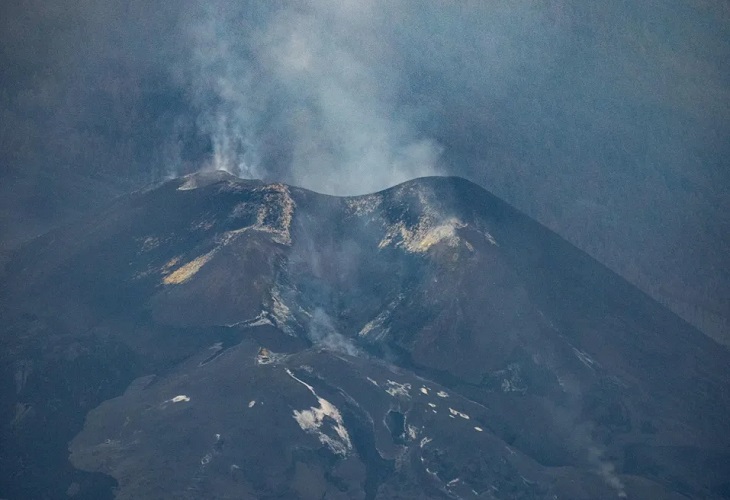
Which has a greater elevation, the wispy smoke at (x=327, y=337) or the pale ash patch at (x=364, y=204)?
the pale ash patch at (x=364, y=204)

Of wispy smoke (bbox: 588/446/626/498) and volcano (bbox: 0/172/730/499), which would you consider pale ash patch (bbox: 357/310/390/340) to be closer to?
volcano (bbox: 0/172/730/499)

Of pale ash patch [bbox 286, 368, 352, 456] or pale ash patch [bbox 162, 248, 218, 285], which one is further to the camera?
pale ash patch [bbox 162, 248, 218, 285]

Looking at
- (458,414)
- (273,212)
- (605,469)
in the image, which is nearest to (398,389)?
(458,414)

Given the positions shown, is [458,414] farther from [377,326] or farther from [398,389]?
[377,326]

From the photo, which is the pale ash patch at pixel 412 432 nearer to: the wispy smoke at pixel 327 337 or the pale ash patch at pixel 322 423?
the pale ash patch at pixel 322 423

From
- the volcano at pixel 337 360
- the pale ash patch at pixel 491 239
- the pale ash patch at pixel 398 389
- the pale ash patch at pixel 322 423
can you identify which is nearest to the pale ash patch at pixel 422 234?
the volcano at pixel 337 360

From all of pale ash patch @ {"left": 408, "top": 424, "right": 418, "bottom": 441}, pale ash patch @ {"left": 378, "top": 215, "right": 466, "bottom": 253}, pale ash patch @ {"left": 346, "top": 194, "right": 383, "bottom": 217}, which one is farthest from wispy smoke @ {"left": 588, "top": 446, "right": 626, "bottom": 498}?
pale ash patch @ {"left": 346, "top": 194, "right": 383, "bottom": 217}
